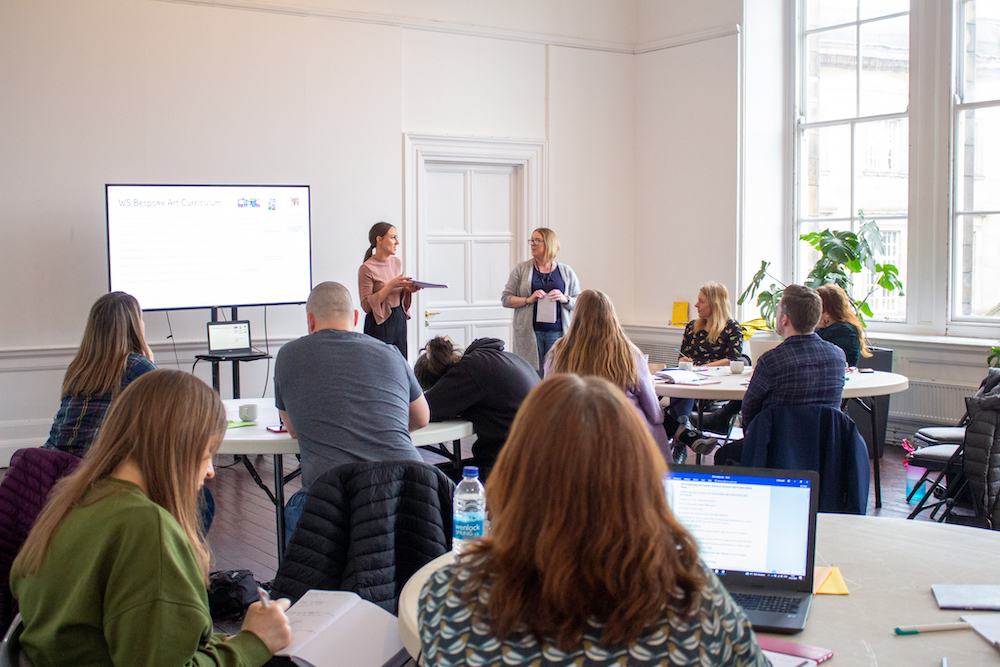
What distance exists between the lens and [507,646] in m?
1.05

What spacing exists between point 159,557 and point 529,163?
20.5 feet

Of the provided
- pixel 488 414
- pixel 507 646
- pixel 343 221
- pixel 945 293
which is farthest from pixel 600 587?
pixel 945 293

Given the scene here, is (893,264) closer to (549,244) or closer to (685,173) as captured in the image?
(685,173)

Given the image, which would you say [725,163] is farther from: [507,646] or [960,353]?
[507,646]

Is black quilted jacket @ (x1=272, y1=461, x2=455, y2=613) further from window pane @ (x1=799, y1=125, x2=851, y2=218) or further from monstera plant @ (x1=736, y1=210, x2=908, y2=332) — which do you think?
window pane @ (x1=799, y1=125, x2=851, y2=218)

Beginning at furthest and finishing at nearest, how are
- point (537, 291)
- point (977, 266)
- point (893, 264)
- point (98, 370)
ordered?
point (893, 264) < point (537, 291) < point (977, 266) < point (98, 370)

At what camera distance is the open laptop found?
164cm

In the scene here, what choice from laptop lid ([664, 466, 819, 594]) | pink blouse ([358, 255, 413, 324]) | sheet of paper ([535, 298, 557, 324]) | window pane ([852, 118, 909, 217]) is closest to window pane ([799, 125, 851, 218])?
window pane ([852, 118, 909, 217])

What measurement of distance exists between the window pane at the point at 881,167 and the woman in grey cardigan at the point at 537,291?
2455 mm

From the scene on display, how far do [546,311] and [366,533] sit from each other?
14.5ft

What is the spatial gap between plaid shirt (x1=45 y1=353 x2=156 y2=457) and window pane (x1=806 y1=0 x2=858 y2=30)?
6.28 m

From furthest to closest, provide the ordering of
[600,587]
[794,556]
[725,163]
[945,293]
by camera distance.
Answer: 1. [725,163]
2. [945,293]
3. [794,556]
4. [600,587]

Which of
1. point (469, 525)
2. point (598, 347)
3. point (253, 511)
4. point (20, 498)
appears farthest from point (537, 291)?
point (20, 498)

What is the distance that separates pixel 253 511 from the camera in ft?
15.5
